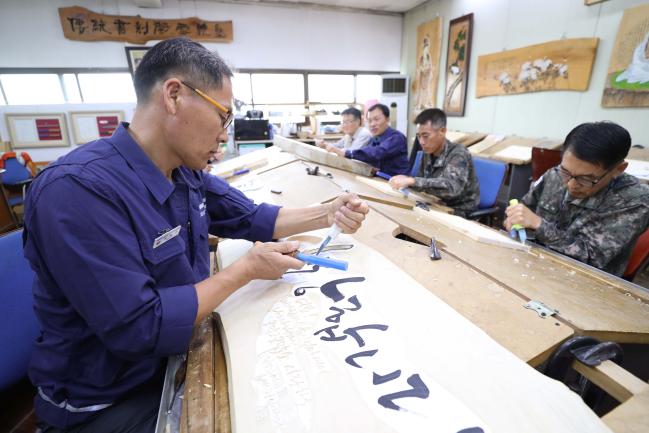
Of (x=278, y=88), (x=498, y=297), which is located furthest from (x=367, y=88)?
(x=498, y=297)

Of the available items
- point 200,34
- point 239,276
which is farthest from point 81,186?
Answer: point 200,34

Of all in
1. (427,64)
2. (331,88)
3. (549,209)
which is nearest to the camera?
(549,209)

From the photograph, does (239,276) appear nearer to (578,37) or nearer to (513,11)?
(578,37)

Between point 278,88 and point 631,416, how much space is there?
7301 millimetres

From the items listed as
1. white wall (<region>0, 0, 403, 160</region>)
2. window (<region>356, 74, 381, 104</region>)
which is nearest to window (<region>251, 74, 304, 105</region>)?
white wall (<region>0, 0, 403, 160</region>)

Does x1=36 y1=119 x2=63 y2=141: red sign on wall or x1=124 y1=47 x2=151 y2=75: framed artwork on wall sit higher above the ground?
x1=124 y1=47 x2=151 y2=75: framed artwork on wall

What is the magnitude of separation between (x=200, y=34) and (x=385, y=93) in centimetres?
386

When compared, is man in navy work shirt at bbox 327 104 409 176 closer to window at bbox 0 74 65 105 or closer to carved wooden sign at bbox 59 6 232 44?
carved wooden sign at bbox 59 6 232 44

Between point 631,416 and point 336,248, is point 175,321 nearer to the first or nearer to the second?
point 336,248

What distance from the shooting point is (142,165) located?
0.88 meters

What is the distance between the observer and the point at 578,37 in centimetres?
396

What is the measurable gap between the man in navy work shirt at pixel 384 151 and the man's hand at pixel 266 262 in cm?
251

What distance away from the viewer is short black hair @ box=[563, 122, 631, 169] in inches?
53.5

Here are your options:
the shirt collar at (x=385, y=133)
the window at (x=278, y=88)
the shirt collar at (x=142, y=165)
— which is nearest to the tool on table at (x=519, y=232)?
the shirt collar at (x=142, y=165)
